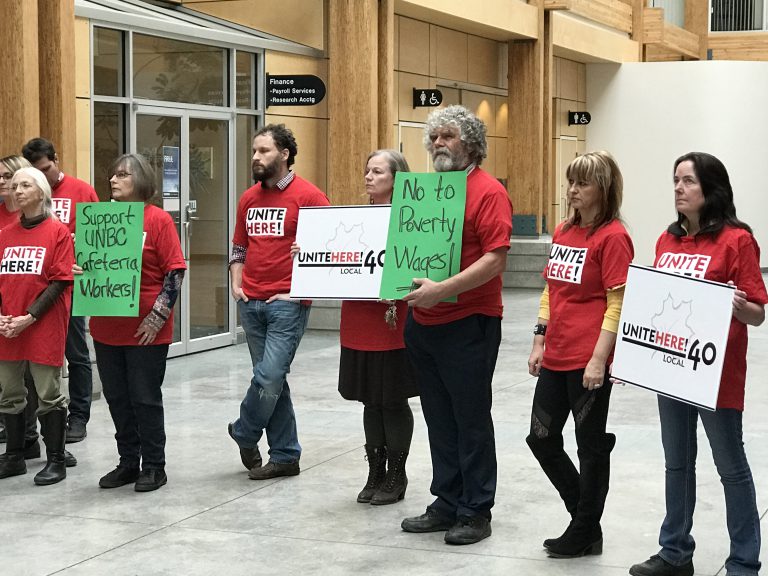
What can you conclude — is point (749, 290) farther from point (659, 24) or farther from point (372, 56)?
point (659, 24)

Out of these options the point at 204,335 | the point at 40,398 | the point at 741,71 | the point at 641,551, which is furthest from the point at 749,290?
the point at 741,71

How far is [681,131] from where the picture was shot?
74.9ft

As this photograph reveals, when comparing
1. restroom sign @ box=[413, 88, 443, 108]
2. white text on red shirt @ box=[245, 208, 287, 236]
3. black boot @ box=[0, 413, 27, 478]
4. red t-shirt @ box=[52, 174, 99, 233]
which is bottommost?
black boot @ box=[0, 413, 27, 478]

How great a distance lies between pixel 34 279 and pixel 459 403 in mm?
2394

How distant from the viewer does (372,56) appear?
1341 centimetres

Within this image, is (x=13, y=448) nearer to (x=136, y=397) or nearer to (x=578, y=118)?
(x=136, y=397)

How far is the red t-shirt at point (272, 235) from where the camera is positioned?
6.43m

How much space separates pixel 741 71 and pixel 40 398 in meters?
19.2

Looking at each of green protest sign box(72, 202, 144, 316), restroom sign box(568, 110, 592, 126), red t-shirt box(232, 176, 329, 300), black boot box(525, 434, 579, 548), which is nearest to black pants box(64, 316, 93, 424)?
green protest sign box(72, 202, 144, 316)

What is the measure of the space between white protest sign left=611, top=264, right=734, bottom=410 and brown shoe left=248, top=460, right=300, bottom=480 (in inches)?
96.2

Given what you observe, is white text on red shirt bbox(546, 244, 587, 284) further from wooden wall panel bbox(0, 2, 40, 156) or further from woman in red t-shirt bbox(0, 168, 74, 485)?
wooden wall panel bbox(0, 2, 40, 156)

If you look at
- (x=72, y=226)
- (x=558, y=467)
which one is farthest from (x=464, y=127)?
(x=72, y=226)

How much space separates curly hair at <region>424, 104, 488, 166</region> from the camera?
512cm

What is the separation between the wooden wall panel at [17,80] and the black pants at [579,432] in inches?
195
